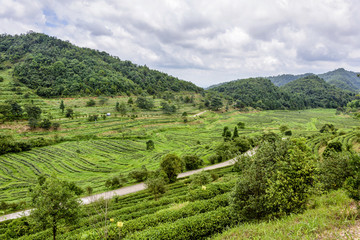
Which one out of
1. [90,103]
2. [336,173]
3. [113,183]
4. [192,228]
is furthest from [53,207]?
[90,103]

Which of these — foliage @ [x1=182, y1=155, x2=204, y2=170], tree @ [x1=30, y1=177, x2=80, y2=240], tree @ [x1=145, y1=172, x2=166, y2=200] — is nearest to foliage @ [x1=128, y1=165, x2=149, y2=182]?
foliage @ [x1=182, y1=155, x2=204, y2=170]

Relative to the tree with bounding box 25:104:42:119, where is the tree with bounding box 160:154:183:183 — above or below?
below

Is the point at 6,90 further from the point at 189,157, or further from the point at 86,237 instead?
the point at 86,237

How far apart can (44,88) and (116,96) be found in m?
51.0

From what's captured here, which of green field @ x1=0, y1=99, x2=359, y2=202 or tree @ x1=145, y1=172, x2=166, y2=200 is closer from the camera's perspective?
tree @ x1=145, y1=172, x2=166, y2=200

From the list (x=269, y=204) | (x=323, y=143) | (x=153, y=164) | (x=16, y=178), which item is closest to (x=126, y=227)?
(x=269, y=204)

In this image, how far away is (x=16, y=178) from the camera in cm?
5234

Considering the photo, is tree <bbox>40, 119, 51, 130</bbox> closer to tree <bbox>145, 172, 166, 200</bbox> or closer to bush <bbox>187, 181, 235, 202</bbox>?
tree <bbox>145, 172, 166, 200</bbox>

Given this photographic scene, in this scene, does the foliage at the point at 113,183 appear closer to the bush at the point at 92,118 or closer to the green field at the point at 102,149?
the green field at the point at 102,149

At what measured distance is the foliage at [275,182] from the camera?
474 inches

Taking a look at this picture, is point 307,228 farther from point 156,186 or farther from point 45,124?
point 45,124

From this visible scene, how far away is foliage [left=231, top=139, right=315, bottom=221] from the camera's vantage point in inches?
474

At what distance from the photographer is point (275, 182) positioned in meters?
12.2

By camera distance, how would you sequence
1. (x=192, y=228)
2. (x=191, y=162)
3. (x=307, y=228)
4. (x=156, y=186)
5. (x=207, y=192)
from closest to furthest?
1. (x=307, y=228)
2. (x=192, y=228)
3. (x=207, y=192)
4. (x=156, y=186)
5. (x=191, y=162)
